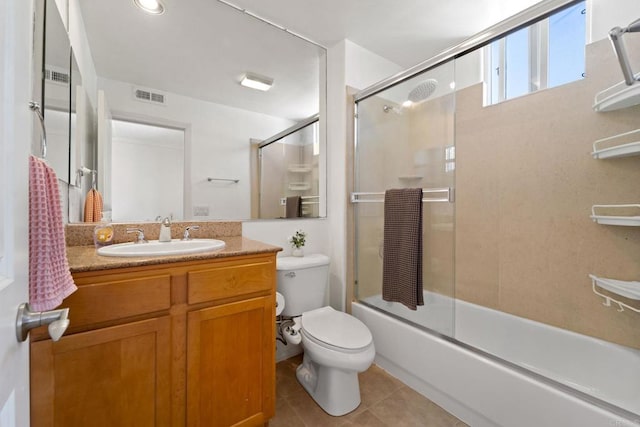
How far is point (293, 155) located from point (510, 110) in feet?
5.09

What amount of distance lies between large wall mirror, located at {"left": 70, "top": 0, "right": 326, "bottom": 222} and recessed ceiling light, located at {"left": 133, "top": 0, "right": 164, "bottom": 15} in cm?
3

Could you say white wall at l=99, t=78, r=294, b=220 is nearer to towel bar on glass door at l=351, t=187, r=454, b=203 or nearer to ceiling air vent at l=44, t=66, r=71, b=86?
→ ceiling air vent at l=44, t=66, r=71, b=86

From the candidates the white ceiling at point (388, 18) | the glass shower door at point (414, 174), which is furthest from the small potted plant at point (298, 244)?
the white ceiling at point (388, 18)

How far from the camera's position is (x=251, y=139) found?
73.2 inches

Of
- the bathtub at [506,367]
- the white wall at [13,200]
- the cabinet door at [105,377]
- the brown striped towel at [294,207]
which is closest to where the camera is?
the white wall at [13,200]

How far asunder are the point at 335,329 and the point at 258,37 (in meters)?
2.00

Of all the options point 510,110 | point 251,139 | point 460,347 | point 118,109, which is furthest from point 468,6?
point 118,109

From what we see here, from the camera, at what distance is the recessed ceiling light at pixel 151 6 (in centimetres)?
145

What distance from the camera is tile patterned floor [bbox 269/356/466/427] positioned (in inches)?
54.9

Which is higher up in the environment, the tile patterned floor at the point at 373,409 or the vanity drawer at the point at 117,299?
the vanity drawer at the point at 117,299

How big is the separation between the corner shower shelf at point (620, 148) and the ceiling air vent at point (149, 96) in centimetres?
232

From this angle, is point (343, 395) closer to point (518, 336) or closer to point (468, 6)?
point (518, 336)

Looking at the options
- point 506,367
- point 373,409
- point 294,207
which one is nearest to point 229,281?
point 294,207

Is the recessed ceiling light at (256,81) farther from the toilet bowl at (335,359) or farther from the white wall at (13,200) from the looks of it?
the toilet bowl at (335,359)
